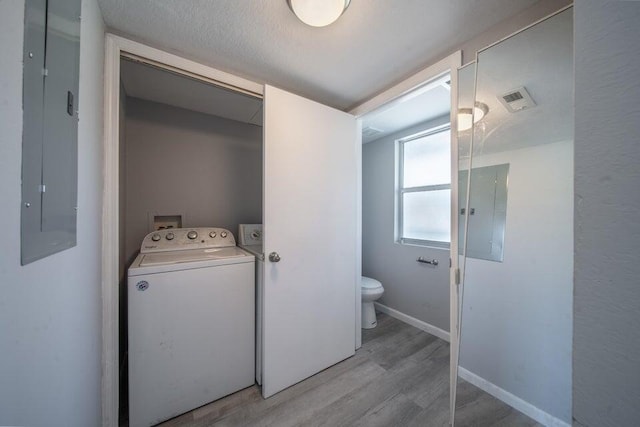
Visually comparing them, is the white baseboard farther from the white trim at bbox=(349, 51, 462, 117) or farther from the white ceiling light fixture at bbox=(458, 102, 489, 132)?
the white trim at bbox=(349, 51, 462, 117)

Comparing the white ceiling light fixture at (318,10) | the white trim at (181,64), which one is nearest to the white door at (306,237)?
the white trim at (181,64)

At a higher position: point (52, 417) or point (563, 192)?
point (563, 192)

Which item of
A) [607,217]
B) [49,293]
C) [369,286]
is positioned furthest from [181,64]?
[369,286]

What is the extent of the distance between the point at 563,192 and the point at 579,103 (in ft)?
2.87

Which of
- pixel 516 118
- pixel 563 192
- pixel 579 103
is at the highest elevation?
pixel 516 118

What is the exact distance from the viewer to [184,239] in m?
1.65

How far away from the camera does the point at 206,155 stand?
79.8 inches

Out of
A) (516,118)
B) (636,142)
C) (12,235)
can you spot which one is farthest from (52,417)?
(516,118)

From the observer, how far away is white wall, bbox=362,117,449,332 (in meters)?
2.09

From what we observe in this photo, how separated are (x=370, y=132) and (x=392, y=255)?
4.97 ft

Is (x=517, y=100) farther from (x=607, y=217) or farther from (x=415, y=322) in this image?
(x=415, y=322)

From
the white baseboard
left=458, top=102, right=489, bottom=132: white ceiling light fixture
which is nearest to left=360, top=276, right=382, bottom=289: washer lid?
the white baseboard

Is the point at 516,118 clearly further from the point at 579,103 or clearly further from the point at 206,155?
the point at 206,155

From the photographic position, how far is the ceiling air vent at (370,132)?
7.96 feet
